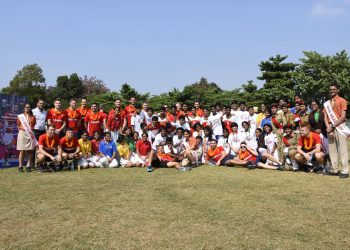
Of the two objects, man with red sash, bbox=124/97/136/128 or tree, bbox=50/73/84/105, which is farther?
tree, bbox=50/73/84/105

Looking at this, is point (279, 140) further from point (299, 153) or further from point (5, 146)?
A: point (5, 146)

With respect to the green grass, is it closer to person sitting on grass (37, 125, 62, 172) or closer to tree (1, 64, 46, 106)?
person sitting on grass (37, 125, 62, 172)

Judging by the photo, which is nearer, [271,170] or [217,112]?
[271,170]

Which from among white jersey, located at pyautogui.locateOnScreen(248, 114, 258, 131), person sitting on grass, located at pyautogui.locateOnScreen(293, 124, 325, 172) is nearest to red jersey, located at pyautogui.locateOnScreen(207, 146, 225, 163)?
white jersey, located at pyautogui.locateOnScreen(248, 114, 258, 131)

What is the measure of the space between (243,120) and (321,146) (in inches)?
130

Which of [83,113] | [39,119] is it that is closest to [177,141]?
[83,113]

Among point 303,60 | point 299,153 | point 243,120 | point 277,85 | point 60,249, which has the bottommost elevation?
point 60,249

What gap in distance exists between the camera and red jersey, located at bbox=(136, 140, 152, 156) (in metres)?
9.94

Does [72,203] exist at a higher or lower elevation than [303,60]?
lower

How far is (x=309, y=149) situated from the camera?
28.2 ft

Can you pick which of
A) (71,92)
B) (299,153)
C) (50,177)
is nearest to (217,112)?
(299,153)

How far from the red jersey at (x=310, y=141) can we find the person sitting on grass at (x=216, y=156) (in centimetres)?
215

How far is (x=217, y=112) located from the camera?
1150 cm

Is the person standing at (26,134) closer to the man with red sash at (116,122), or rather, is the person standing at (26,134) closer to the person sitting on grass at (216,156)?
the man with red sash at (116,122)
